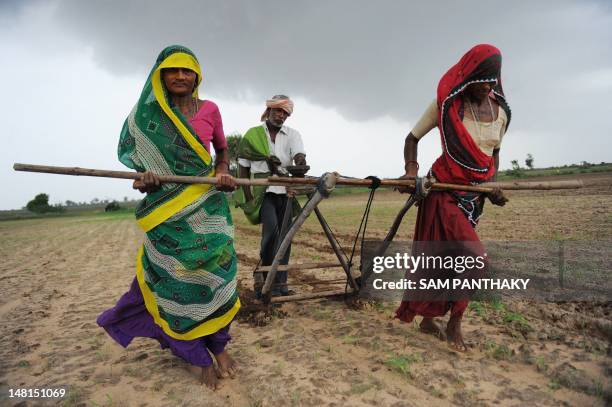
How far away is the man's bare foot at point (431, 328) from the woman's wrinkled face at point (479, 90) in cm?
191

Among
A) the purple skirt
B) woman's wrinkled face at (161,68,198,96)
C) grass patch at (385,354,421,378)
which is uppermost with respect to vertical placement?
woman's wrinkled face at (161,68,198,96)

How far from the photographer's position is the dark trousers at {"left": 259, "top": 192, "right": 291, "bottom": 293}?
179 inches

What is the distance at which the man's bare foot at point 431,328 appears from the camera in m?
3.24

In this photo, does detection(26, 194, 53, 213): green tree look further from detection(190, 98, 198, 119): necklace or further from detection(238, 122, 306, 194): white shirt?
A: detection(190, 98, 198, 119): necklace

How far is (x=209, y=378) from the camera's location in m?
2.62

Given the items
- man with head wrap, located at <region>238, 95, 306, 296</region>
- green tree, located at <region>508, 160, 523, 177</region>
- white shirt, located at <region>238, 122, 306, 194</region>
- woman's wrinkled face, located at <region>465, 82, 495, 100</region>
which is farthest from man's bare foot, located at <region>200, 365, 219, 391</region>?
green tree, located at <region>508, 160, 523, 177</region>

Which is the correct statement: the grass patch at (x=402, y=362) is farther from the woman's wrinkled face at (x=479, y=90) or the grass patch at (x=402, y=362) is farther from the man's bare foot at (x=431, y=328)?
the woman's wrinkled face at (x=479, y=90)

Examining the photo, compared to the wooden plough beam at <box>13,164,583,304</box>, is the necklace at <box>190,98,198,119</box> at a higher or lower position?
higher

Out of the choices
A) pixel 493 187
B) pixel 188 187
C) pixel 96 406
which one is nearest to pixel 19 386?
pixel 96 406

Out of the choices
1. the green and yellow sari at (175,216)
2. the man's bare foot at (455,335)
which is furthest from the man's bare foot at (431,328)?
the green and yellow sari at (175,216)

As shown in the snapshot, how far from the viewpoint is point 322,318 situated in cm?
386

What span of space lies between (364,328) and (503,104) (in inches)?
90.0

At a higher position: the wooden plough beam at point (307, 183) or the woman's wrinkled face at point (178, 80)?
the woman's wrinkled face at point (178, 80)

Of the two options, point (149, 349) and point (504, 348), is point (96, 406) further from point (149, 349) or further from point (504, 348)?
point (504, 348)
